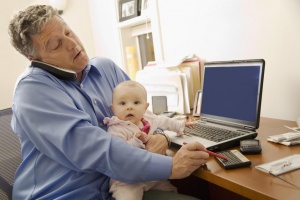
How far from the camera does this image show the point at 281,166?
0.86 m

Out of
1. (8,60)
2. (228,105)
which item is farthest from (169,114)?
(8,60)

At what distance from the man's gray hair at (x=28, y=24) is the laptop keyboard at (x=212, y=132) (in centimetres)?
80

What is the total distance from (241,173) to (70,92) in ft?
2.33

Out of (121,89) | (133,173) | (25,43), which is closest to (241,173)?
(133,173)

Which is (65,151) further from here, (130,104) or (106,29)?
(106,29)

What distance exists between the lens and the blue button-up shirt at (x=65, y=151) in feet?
3.12

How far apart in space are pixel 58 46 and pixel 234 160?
0.85 meters

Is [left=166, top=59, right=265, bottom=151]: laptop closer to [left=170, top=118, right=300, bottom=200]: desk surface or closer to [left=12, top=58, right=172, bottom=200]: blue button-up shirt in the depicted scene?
[left=170, top=118, right=300, bottom=200]: desk surface

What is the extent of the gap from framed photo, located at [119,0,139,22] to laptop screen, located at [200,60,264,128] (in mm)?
1183

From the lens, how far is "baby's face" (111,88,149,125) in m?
1.24

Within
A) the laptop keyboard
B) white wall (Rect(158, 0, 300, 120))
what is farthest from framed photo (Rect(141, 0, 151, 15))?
the laptop keyboard

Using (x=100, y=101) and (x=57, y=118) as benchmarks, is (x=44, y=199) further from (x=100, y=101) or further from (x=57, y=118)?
(x=100, y=101)

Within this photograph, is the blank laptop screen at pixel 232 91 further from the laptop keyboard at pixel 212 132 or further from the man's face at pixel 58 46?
the man's face at pixel 58 46

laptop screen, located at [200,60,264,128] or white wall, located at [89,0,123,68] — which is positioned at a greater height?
white wall, located at [89,0,123,68]
